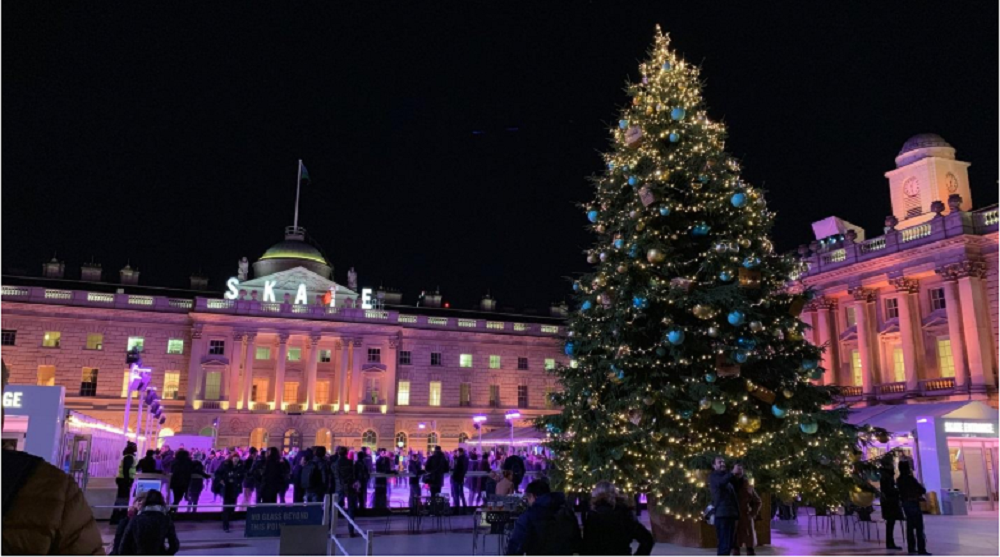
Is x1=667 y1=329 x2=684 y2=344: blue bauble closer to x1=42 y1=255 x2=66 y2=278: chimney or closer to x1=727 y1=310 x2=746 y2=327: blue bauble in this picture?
x1=727 y1=310 x2=746 y2=327: blue bauble

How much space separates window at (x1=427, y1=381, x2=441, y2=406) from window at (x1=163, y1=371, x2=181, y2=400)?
19766mm

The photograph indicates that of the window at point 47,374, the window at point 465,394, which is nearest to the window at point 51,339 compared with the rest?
the window at point 47,374

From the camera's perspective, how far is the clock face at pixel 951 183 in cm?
3897

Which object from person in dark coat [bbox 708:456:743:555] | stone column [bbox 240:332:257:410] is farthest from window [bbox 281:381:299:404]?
person in dark coat [bbox 708:456:743:555]

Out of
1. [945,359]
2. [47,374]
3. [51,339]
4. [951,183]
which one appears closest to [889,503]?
[945,359]

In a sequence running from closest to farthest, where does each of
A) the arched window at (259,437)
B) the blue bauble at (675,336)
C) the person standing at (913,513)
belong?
the blue bauble at (675,336) → the person standing at (913,513) → the arched window at (259,437)

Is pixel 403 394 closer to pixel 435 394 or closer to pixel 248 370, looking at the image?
pixel 435 394

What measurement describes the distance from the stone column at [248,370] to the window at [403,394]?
11.7 m

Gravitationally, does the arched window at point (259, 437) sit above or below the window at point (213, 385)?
below

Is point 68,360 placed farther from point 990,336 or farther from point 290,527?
point 990,336

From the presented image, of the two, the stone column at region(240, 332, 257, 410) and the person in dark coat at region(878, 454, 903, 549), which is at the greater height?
the stone column at region(240, 332, 257, 410)

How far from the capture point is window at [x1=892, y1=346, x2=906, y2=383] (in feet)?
123

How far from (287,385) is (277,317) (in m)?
5.64

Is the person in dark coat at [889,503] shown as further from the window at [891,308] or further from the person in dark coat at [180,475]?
the window at [891,308]
